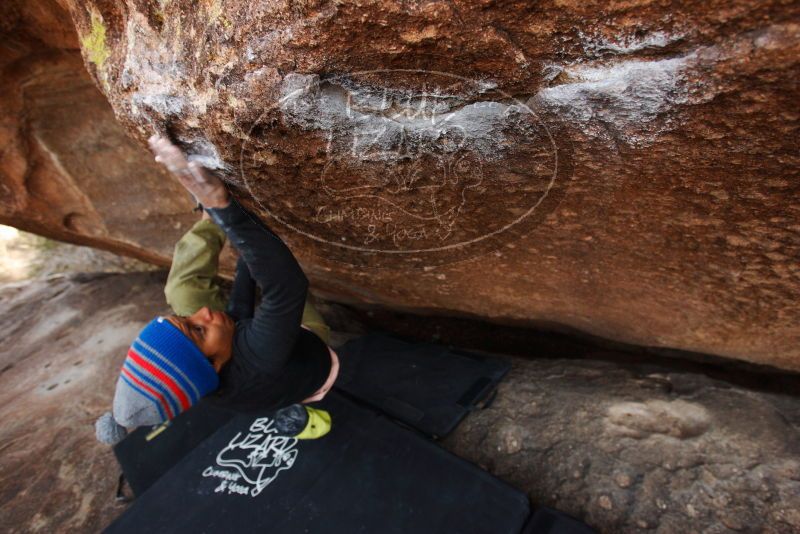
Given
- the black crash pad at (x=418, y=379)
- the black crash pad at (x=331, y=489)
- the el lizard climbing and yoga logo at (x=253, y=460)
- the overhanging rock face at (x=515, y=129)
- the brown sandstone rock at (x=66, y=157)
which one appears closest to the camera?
the overhanging rock face at (x=515, y=129)

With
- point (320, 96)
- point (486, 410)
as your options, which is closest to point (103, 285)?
point (486, 410)

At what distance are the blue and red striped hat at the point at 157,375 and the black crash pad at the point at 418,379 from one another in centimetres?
93

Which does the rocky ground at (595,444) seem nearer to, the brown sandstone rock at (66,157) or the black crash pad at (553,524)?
the black crash pad at (553,524)

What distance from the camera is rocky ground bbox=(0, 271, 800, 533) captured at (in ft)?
4.57

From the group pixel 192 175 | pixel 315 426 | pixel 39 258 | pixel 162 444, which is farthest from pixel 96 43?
pixel 39 258

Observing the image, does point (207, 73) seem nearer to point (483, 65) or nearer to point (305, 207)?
point (305, 207)

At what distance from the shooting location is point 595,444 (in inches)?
64.5

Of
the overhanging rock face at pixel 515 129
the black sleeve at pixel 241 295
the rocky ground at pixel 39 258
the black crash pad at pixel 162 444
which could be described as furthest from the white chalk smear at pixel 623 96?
the rocky ground at pixel 39 258

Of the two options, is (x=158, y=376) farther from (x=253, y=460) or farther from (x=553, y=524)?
(x=553, y=524)

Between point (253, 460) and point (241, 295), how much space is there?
623mm

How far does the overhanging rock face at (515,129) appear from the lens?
794 millimetres

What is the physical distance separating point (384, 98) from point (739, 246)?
928mm

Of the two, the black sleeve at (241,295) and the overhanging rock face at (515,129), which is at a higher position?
the overhanging rock face at (515,129)

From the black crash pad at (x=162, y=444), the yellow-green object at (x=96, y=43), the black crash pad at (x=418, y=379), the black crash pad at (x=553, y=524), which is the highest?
the yellow-green object at (x=96, y=43)
